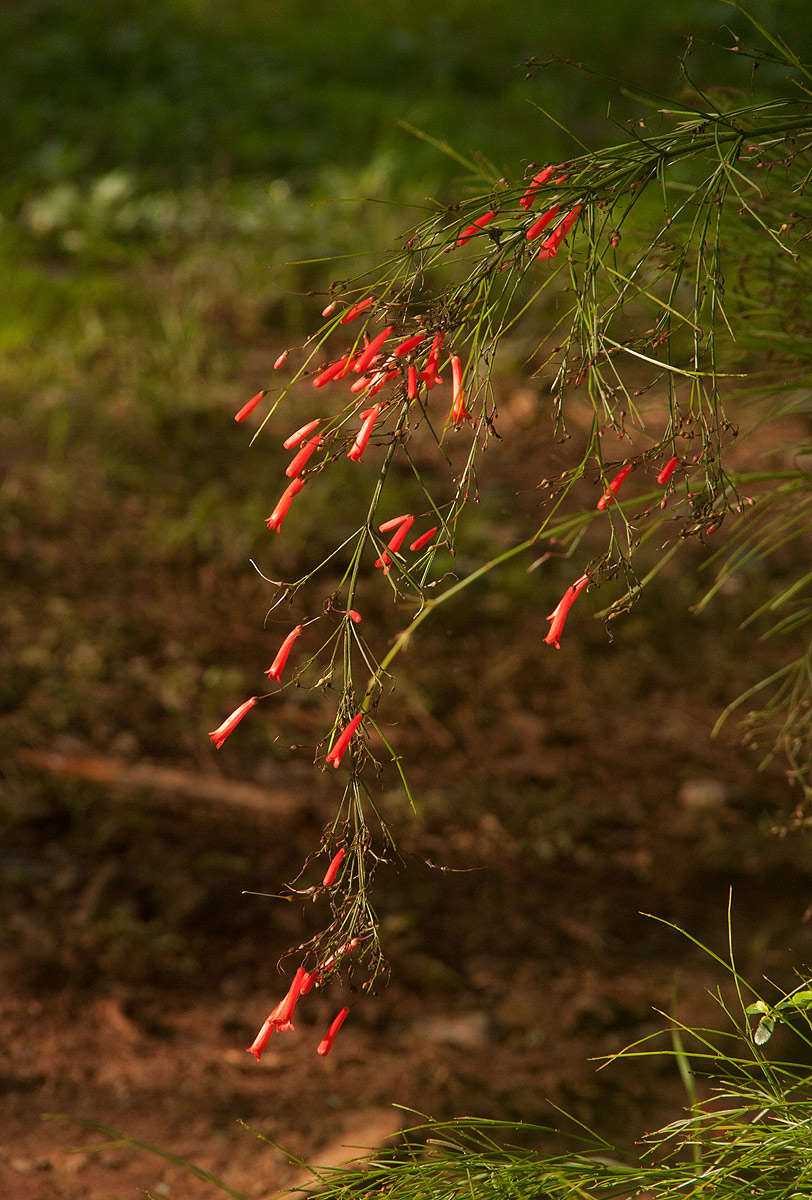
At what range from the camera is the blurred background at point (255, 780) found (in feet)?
6.70

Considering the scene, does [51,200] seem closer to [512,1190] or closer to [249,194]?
[249,194]

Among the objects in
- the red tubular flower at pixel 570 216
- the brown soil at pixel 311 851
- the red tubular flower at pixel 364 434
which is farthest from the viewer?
the brown soil at pixel 311 851

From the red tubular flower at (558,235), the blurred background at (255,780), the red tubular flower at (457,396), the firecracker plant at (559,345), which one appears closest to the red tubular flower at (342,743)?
the firecracker plant at (559,345)

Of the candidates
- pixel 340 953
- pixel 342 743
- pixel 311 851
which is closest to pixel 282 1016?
pixel 340 953

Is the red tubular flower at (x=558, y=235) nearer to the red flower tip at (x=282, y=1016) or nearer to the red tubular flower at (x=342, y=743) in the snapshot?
the red tubular flower at (x=342, y=743)

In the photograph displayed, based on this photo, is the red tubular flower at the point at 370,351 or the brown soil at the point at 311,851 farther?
the brown soil at the point at 311,851

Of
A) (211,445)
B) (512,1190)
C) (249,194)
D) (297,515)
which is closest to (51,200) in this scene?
(249,194)

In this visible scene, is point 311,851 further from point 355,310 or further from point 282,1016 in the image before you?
point 355,310

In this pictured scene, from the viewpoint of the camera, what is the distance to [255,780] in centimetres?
273

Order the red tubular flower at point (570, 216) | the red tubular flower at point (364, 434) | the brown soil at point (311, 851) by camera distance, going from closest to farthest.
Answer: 1. the red tubular flower at point (364, 434)
2. the red tubular flower at point (570, 216)
3. the brown soil at point (311, 851)

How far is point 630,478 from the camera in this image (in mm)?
3365

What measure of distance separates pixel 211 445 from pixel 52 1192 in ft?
7.64

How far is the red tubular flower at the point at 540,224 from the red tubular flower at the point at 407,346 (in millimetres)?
164

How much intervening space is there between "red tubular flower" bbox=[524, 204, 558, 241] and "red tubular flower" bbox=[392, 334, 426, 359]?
164 millimetres
